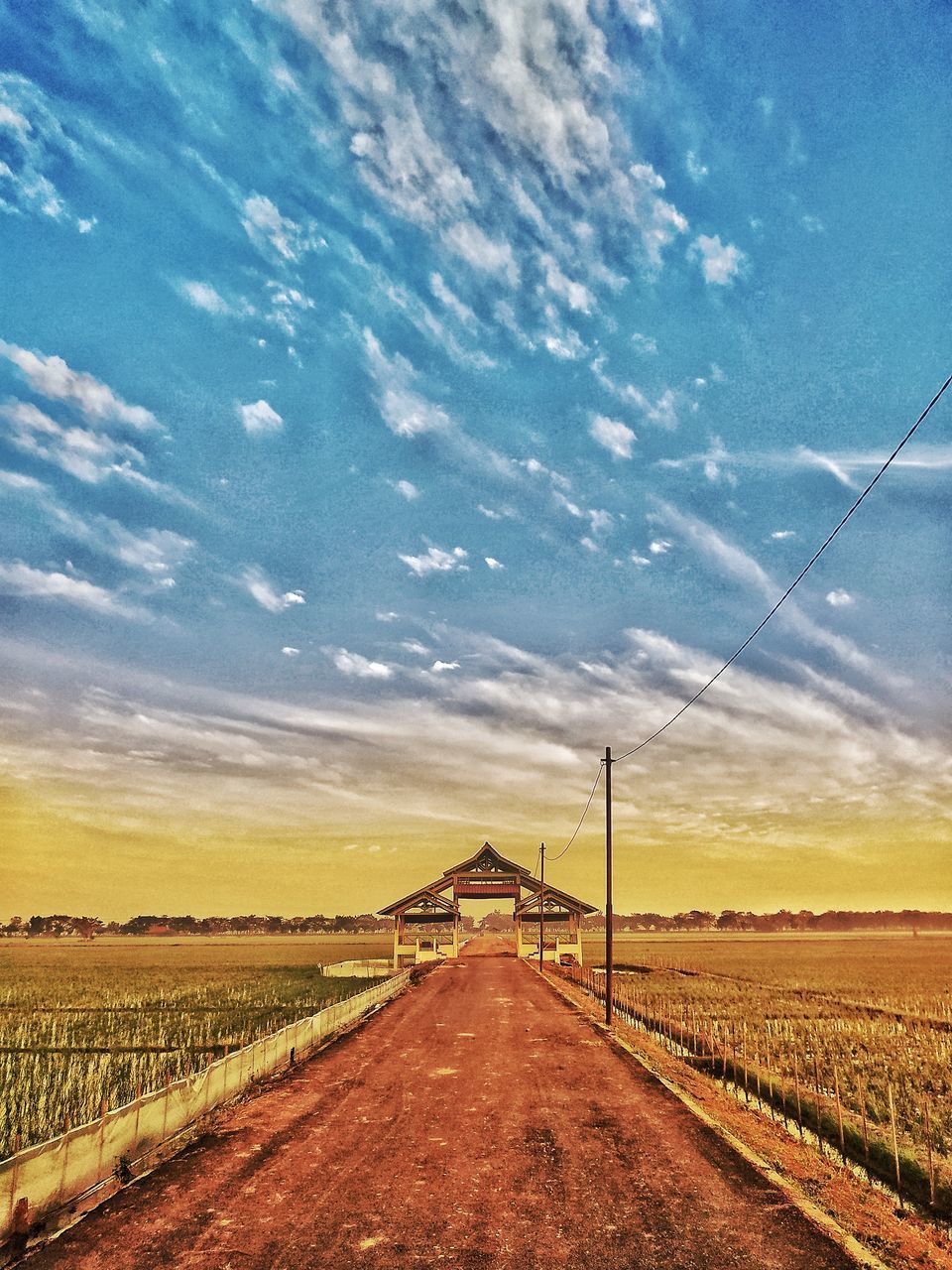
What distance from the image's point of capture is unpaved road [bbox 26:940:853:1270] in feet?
23.9

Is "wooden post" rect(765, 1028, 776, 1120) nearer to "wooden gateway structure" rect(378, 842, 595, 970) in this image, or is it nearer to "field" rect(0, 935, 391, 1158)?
"field" rect(0, 935, 391, 1158)

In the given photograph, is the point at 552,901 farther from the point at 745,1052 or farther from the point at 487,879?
the point at 745,1052

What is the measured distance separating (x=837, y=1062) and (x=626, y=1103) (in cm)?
1068

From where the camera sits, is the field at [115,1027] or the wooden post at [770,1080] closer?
the wooden post at [770,1080]

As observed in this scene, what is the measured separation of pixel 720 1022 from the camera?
1043 inches

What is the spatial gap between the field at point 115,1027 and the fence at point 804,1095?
11.2 meters

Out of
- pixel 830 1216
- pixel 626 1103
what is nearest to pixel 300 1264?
pixel 830 1216

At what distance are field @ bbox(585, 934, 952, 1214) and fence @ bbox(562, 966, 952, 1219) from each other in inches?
1.4

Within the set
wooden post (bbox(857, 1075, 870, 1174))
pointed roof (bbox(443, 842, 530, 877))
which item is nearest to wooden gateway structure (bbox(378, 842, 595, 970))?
pointed roof (bbox(443, 842, 530, 877))

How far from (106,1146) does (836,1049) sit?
20.9 m

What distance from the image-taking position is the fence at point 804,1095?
1130 centimetres

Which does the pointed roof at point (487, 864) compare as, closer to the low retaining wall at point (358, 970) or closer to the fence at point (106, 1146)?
the low retaining wall at point (358, 970)

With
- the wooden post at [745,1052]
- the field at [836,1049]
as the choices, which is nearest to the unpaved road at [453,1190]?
the wooden post at [745,1052]

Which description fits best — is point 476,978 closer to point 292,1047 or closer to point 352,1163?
point 292,1047
